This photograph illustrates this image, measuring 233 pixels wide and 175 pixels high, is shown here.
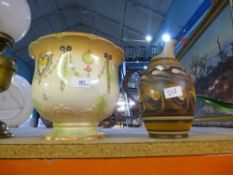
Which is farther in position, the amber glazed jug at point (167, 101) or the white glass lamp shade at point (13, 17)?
the white glass lamp shade at point (13, 17)

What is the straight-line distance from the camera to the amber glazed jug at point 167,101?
43 centimetres

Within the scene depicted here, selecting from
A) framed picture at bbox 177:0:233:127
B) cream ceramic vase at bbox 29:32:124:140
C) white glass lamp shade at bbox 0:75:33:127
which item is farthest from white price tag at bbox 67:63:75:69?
framed picture at bbox 177:0:233:127

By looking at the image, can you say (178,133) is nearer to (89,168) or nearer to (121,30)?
(89,168)

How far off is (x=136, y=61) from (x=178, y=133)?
257cm

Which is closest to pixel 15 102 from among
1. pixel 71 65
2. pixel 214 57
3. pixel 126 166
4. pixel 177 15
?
pixel 71 65

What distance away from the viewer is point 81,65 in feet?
1.51

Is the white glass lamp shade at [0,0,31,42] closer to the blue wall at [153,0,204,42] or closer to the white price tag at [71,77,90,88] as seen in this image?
the white price tag at [71,77,90,88]

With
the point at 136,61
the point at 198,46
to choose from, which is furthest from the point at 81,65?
the point at 136,61

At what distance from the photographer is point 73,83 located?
447 mm

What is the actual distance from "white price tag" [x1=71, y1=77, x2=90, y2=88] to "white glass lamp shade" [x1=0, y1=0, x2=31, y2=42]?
0.78ft

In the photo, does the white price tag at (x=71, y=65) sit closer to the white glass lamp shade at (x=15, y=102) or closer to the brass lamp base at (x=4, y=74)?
the brass lamp base at (x=4, y=74)

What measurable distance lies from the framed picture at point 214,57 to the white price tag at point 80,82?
0.67 metres

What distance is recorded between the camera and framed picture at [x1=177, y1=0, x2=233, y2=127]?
1011mm

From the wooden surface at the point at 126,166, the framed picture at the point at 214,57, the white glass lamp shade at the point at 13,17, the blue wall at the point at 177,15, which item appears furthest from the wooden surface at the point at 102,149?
the blue wall at the point at 177,15
